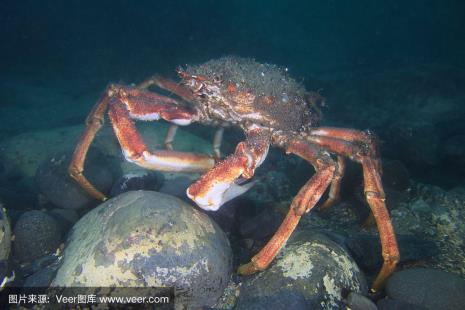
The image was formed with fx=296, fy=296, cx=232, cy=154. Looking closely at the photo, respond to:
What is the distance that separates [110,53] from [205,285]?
2024 centimetres

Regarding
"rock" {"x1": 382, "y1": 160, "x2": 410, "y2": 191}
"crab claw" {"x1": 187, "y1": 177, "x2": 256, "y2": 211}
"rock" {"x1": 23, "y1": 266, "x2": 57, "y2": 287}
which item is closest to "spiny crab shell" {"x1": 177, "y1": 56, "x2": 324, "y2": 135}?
"crab claw" {"x1": 187, "y1": 177, "x2": 256, "y2": 211}

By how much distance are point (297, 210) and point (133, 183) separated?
123 inches

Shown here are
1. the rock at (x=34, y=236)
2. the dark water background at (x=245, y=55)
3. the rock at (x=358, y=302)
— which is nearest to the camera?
the rock at (x=358, y=302)

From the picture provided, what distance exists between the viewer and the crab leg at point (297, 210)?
11.5 feet

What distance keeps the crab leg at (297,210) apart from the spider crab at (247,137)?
1 cm

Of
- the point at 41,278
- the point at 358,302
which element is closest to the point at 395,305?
the point at 358,302

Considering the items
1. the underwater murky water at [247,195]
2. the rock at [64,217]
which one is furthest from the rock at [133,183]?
the rock at [64,217]

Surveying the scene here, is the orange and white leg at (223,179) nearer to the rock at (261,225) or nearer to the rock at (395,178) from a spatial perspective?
the rock at (261,225)

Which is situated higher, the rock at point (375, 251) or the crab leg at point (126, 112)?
the crab leg at point (126, 112)

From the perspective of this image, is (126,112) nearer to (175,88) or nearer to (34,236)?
(175,88)

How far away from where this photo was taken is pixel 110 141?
8023 millimetres

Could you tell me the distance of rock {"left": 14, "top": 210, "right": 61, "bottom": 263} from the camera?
13.6ft

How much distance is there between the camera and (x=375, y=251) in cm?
437

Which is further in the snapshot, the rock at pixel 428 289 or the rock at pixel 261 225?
the rock at pixel 261 225
